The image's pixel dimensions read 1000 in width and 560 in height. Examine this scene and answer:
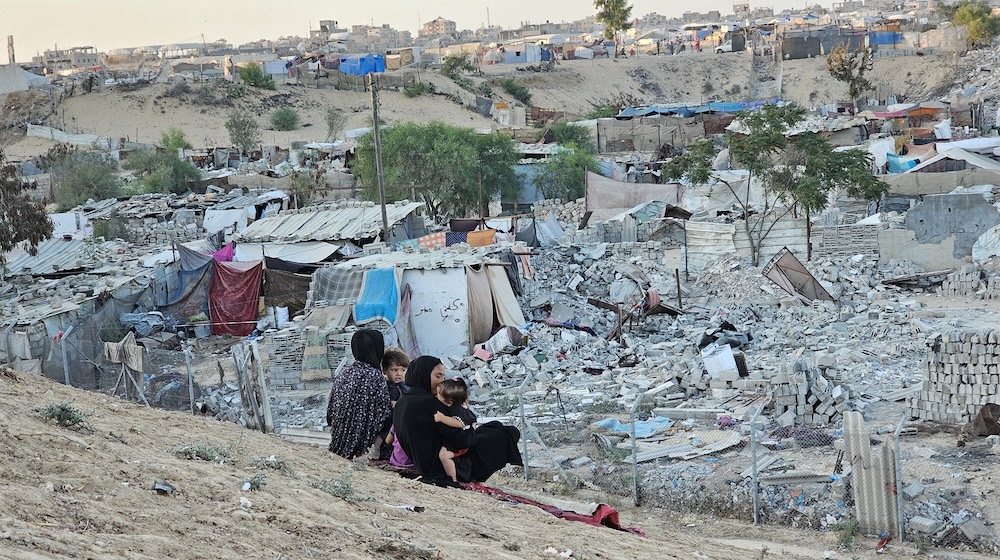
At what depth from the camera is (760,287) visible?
680 inches

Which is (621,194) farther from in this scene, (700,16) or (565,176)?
(700,16)

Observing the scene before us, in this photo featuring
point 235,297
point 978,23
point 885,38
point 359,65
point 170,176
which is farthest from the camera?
point 885,38

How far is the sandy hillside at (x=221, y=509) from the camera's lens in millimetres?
4215

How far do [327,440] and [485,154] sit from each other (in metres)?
21.2

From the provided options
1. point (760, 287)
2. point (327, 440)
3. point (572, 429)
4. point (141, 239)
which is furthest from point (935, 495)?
point (141, 239)

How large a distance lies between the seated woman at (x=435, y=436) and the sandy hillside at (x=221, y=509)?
0.19 metres

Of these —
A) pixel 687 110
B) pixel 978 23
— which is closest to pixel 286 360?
pixel 687 110

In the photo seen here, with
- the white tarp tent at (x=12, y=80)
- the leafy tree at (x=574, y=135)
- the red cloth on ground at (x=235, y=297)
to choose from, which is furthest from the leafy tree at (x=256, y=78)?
the red cloth on ground at (x=235, y=297)

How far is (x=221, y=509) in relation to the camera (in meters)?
4.76

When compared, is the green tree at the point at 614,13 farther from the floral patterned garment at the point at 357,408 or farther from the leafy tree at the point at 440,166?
the floral patterned garment at the point at 357,408

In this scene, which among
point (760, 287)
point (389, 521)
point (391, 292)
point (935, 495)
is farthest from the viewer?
point (760, 287)

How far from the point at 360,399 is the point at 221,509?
180 cm

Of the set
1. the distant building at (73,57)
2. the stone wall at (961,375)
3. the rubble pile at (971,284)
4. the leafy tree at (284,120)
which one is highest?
the distant building at (73,57)

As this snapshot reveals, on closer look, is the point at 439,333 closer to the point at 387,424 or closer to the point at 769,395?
the point at 769,395
